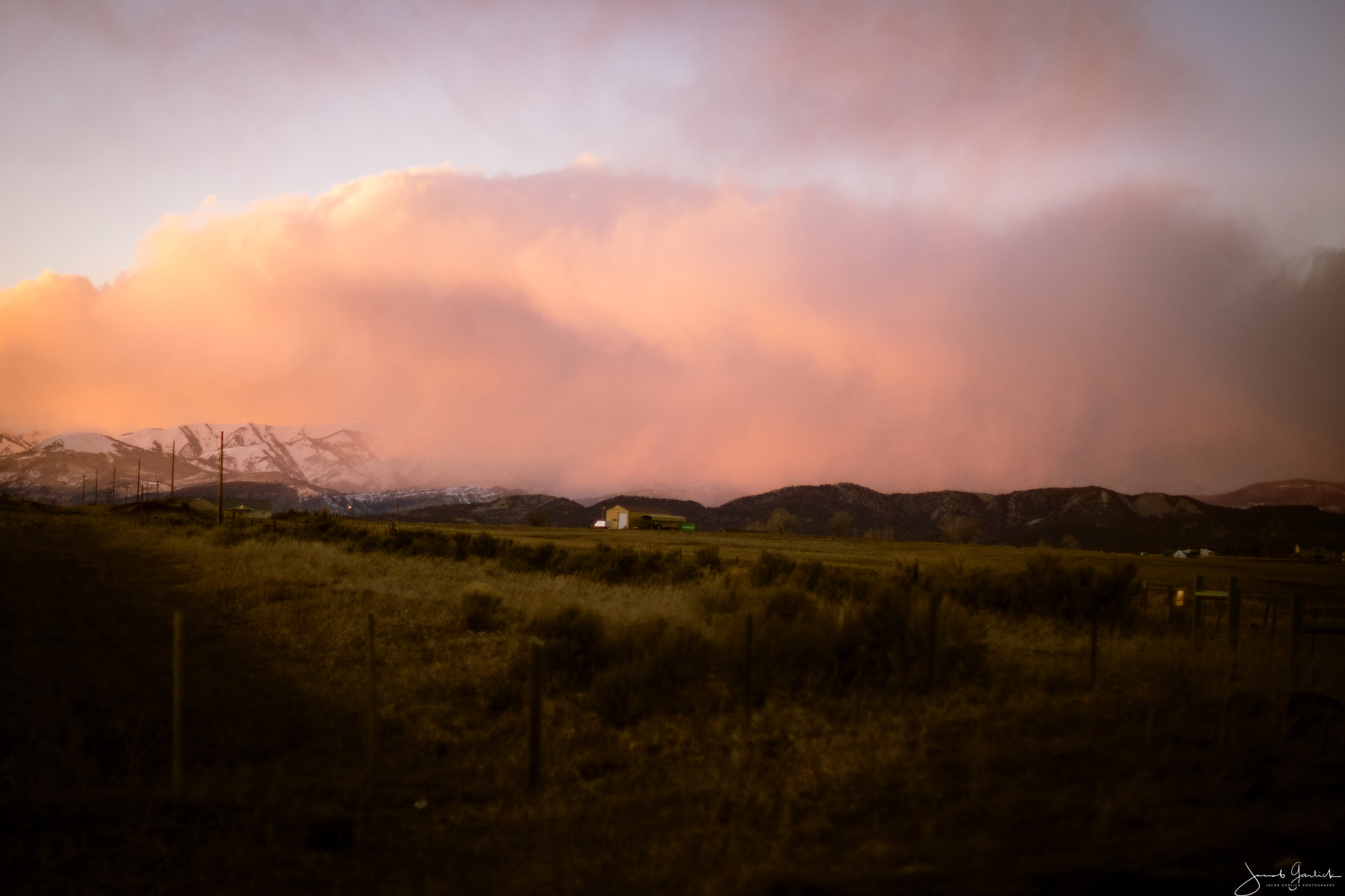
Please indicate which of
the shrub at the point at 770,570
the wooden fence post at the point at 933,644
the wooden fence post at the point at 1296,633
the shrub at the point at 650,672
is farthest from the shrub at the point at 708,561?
the wooden fence post at the point at 1296,633

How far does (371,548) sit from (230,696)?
39.0m

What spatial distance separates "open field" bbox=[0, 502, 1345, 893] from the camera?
23.1 feet

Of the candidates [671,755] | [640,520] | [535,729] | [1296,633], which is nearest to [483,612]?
[671,755]

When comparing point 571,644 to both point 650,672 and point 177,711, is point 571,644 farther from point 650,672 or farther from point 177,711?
point 177,711

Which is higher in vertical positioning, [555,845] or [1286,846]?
[1286,846]

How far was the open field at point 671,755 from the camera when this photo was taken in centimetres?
704

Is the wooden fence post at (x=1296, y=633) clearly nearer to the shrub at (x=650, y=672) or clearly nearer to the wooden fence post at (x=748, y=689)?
the wooden fence post at (x=748, y=689)

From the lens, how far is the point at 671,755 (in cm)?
1027

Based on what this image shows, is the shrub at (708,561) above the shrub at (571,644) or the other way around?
the other way around

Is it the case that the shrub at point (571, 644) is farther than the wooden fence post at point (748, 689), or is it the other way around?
the shrub at point (571, 644)

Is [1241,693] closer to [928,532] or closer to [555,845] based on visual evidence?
[555,845]

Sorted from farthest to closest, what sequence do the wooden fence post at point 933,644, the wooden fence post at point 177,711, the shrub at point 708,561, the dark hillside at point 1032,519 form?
the dark hillside at point 1032,519
the shrub at point 708,561
the wooden fence post at point 933,644
the wooden fence post at point 177,711

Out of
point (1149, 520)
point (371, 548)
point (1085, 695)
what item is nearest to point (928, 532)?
point (1149, 520)

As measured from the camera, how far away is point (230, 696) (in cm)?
1241
